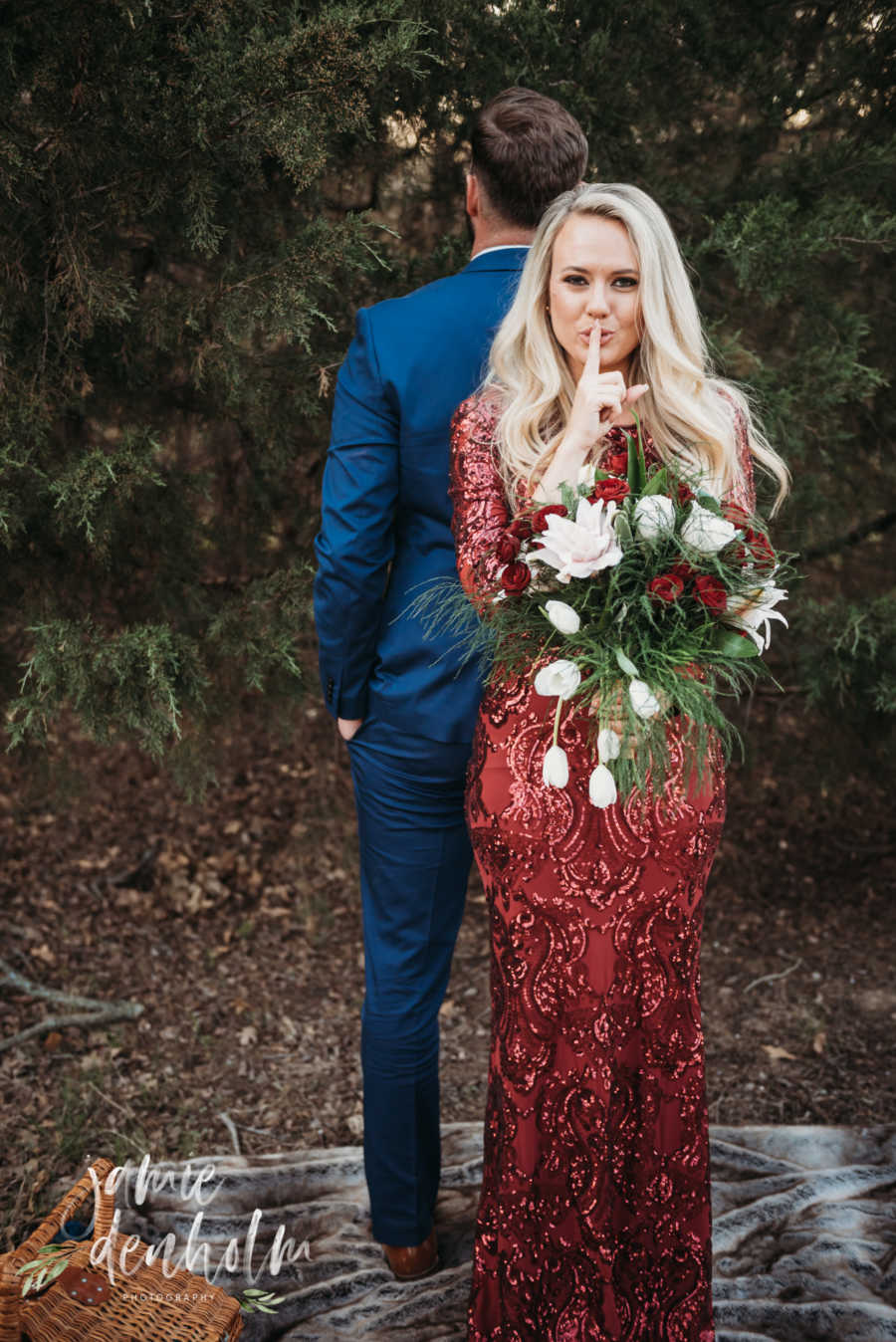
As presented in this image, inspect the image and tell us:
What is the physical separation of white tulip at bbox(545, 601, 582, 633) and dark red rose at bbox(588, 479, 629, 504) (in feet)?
0.66

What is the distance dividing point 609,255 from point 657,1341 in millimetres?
2363

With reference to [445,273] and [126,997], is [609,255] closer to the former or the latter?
[445,273]

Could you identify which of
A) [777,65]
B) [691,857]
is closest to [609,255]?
[691,857]

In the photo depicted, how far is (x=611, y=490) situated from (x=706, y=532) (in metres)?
0.18

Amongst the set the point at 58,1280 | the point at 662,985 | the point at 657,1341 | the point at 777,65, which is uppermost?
the point at 777,65

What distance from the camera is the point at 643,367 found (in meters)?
2.23

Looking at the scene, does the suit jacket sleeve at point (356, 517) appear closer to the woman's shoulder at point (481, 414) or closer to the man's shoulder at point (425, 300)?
the man's shoulder at point (425, 300)

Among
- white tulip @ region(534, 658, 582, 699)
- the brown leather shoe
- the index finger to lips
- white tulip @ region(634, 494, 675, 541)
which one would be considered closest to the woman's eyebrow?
the index finger to lips

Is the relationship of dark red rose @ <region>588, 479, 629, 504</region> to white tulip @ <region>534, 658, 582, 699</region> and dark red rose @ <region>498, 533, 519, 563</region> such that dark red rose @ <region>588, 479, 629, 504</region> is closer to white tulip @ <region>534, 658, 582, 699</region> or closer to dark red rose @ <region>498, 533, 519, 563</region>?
dark red rose @ <region>498, 533, 519, 563</region>

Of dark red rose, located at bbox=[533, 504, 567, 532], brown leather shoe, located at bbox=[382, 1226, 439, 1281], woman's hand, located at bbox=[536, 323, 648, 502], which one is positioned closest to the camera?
dark red rose, located at bbox=[533, 504, 567, 532]

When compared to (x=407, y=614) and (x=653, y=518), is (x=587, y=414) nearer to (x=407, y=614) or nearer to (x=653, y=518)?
(x=653, y=518)

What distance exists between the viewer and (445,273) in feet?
11.8

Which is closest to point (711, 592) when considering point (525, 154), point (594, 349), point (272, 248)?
point (594, 349)

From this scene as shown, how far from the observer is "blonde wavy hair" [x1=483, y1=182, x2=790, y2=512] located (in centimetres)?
215
